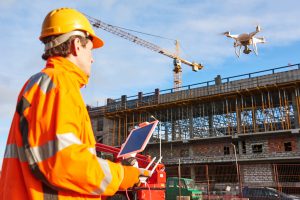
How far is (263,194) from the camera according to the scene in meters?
16.5

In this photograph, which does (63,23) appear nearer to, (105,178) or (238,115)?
(105,178)

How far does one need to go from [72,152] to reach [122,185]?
0.35 m

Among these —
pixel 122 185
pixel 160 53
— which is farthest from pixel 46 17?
pixel 160 53

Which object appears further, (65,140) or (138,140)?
(138,140)

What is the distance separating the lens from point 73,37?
1666 millimetres

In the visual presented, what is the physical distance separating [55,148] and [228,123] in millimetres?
33751

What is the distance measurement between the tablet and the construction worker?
0.53 m

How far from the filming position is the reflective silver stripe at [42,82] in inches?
54.8

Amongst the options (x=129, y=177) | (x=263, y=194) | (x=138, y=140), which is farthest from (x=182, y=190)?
(x=129, y=177)

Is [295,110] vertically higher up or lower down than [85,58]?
higher up

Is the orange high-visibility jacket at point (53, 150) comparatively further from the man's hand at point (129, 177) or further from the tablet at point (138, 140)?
the tablet at point (138, 140)

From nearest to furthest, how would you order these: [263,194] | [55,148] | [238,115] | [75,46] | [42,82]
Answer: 1. [55,148]
2. [42,82]
3. [75,46]
4. [263,194]
5. [238,115]

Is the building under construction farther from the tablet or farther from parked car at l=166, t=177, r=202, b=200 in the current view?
the tablet

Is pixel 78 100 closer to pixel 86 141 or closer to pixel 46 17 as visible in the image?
pixel 86 141
